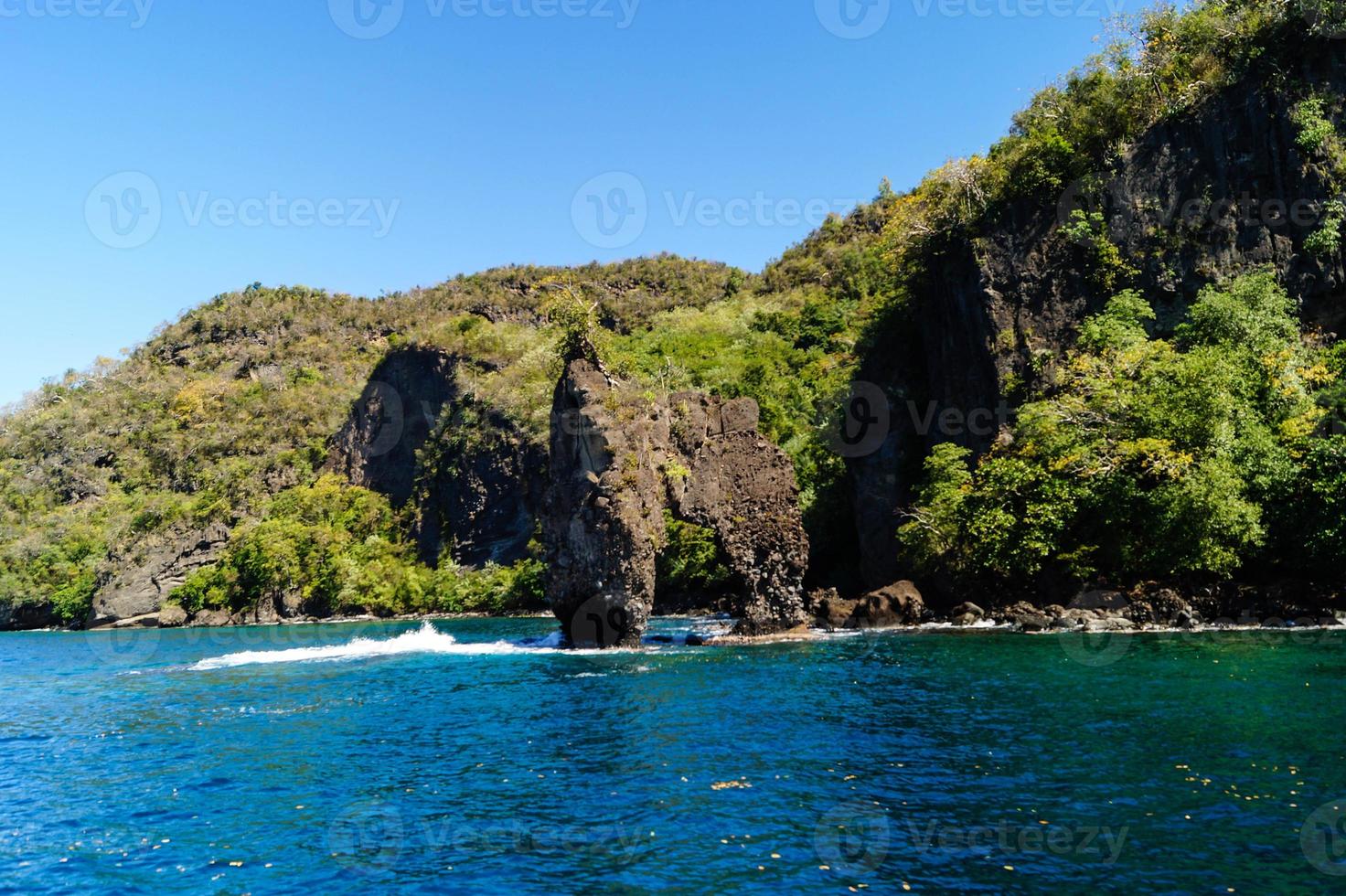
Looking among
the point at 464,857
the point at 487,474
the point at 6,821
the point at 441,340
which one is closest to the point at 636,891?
the point at 464,857

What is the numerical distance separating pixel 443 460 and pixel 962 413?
63472mm

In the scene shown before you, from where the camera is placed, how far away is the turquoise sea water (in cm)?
1223

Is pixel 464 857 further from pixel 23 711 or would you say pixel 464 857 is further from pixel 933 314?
pixel 933 314

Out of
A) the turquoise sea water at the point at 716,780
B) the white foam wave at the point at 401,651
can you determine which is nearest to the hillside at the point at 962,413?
the turquoise sea water at the point at 716,780

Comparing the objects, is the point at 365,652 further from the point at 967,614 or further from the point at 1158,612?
the point at 1158,612

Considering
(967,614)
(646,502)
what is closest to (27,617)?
(646,502)

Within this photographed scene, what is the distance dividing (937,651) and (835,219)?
105631mm

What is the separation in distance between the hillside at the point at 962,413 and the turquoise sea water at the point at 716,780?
41.8 ft

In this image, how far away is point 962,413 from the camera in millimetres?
56000

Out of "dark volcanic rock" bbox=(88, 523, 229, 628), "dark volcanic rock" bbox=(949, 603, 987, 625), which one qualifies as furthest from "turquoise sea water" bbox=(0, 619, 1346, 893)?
"dark volcanic rock" bbox=(88, 523, 229, 628)

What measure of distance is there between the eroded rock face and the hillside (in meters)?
3.37

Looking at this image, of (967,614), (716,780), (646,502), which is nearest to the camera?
(716,780)

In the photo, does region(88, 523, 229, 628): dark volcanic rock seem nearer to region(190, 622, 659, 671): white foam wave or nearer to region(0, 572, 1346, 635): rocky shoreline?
region(190, 622, 659, 671): white foam wave

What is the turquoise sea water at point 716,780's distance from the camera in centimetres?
1223
